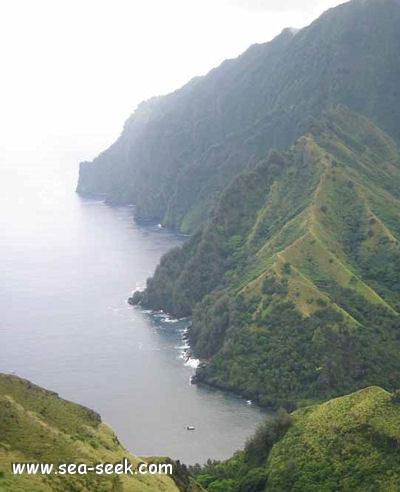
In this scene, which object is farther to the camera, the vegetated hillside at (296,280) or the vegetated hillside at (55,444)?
the vegetated hillside at (296,280)

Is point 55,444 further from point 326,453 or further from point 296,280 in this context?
point 296,280

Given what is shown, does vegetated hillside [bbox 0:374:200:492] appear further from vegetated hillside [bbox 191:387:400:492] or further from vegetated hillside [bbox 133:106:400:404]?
vegetated hillside [bbox 133:106:400:404]

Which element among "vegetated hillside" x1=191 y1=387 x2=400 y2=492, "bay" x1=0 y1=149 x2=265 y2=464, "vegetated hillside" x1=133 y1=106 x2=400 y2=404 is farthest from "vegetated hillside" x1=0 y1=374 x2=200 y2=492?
"vegetated hillside" x1=133 y1=106 x2=400 y2=404

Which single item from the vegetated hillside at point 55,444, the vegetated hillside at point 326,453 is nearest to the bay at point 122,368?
the vegetated hillside at point 326,453

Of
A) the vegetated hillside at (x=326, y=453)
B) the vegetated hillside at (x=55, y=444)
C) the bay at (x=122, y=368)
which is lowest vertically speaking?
the bay at (x=122, y=368)

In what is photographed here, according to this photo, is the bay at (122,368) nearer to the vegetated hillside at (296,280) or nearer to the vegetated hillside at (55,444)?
the vegetated hillside at (296,280)

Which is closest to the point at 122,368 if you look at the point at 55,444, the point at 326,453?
the point at 326,453

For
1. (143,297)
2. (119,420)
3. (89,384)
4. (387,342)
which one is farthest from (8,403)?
(143,297)
